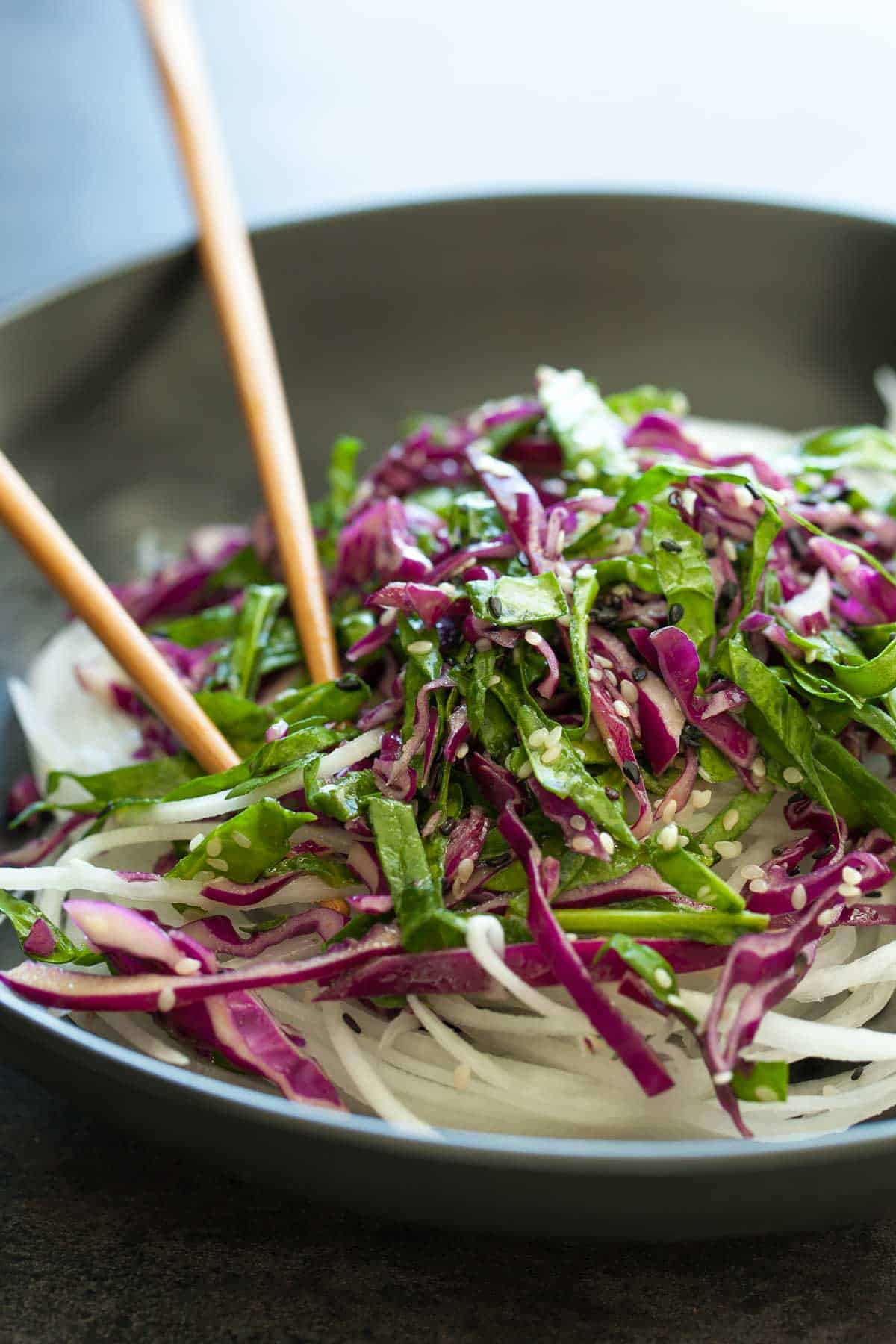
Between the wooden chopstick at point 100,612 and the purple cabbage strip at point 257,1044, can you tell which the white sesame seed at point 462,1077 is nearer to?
the purple cabbage strip at point 257,1044

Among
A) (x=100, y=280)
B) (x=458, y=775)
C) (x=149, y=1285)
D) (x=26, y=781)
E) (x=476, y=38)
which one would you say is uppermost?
(x=476, y=38)

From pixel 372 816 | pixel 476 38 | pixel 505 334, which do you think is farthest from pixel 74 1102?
pixel 476 38

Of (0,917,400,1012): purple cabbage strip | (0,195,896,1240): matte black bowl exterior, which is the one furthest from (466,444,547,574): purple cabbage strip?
(0,195,896,1240): matte black bowl exterior

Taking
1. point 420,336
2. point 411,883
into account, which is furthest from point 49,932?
point 420,336

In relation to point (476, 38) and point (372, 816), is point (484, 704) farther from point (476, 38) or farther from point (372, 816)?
point (476, 38)

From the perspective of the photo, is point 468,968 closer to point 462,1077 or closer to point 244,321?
point 462,1077

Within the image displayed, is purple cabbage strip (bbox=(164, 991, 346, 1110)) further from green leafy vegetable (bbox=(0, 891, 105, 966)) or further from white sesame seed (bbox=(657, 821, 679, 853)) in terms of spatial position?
white sesame seed (bbox=(657, 821, 679, 853))

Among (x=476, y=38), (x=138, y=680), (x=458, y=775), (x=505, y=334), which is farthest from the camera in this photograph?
(x=476, y=38)
